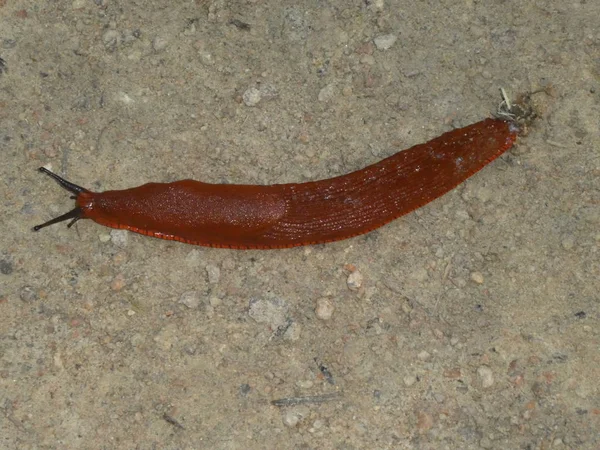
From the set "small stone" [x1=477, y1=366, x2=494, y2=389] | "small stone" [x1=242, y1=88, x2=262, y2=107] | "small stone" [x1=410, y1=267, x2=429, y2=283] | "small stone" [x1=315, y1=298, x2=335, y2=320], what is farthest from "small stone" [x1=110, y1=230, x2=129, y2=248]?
"small stone" [x1=477, y1=366, x2=494, y2=389]

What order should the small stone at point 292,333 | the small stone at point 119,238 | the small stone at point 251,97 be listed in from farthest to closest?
the small stone at point 251,97
the small stone at point 119,238
the small stone at point 292,333

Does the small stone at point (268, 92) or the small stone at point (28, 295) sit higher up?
the small stone at point (268, 92)

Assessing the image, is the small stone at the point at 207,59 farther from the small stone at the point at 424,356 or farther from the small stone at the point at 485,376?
the small stone at the point at 485,376

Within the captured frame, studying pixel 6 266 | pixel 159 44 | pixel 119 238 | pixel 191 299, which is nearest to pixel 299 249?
pixel 191 299

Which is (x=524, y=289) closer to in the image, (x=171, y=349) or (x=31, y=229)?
(x=171, y=349)

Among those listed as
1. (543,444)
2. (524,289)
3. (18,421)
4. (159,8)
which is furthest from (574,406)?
(159,8)

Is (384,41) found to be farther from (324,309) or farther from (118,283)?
(118,283)

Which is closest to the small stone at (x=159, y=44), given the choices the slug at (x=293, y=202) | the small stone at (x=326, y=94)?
the slug at (x=293, y=202)
